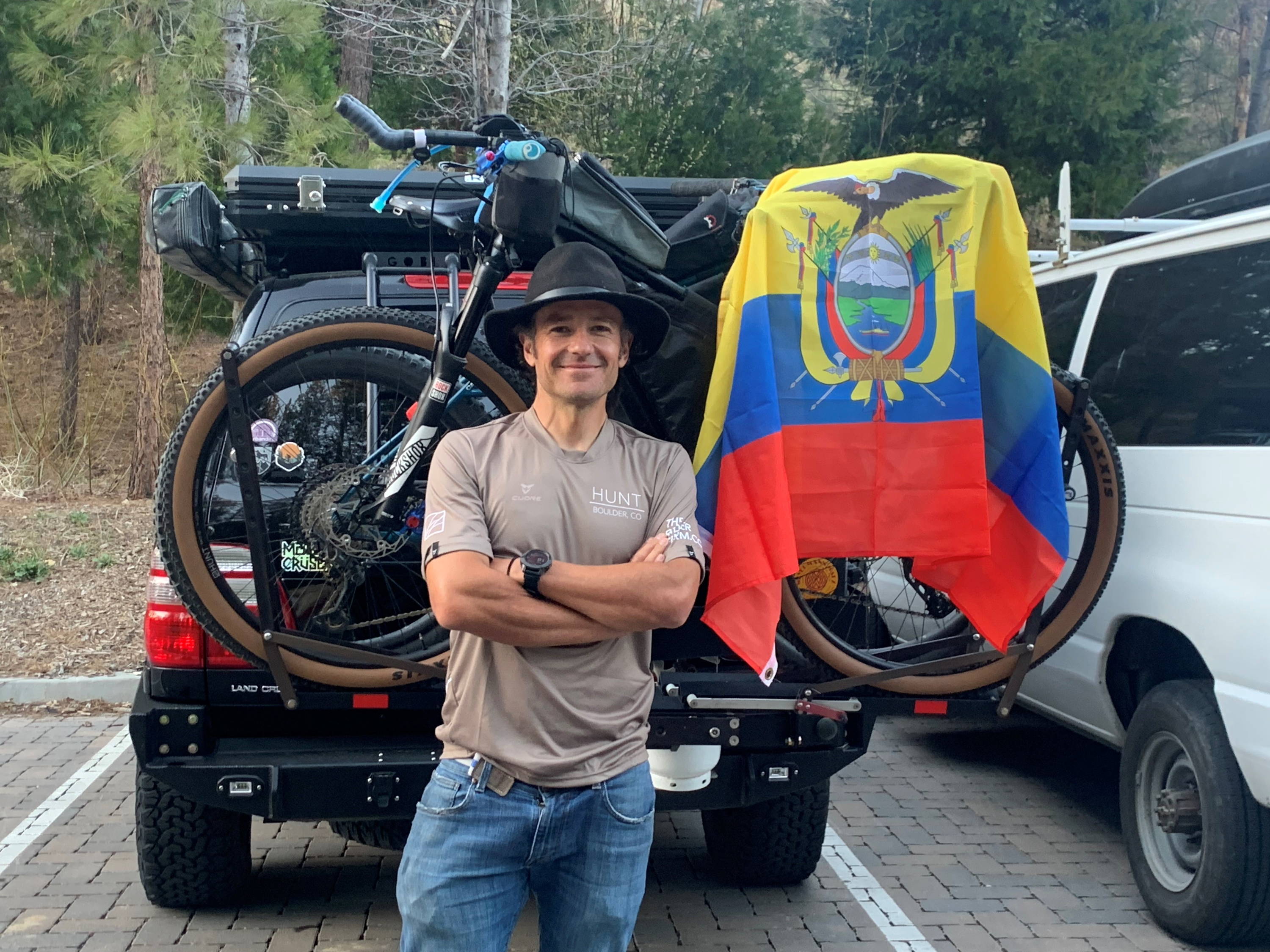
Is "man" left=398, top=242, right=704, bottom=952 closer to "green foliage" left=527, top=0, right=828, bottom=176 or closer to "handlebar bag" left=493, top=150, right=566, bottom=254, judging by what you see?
"handlebar bag" left=493, top=150, right=566, bottom=254

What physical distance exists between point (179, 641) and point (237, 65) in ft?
29.9

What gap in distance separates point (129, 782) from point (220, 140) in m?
6.80

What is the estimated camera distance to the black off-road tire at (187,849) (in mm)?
3840

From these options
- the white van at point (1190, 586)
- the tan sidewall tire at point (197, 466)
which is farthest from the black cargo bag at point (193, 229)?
the white van at point (1190, 586)

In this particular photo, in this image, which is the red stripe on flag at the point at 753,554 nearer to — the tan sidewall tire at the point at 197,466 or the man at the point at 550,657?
the man at the point at 550,657

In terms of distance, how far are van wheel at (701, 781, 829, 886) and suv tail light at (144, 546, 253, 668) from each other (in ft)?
A: 5.83

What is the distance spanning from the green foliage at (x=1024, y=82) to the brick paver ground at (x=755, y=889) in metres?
10.0

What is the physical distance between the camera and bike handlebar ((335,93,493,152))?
3035 mm

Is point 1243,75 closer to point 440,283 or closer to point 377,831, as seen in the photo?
point 440,283

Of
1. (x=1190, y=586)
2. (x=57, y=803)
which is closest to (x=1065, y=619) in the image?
(x=1190, y=586)

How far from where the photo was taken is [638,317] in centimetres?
285

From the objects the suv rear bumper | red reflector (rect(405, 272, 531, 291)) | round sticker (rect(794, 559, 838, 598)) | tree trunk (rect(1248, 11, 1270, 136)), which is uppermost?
tree trunk (rect(1248, 11, 1270, 136))

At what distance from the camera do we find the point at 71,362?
17.1m

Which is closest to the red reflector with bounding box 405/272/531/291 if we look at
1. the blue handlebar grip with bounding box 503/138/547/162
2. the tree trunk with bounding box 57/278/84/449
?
the blue handlebar grip with bounding box 503/138/547/162
